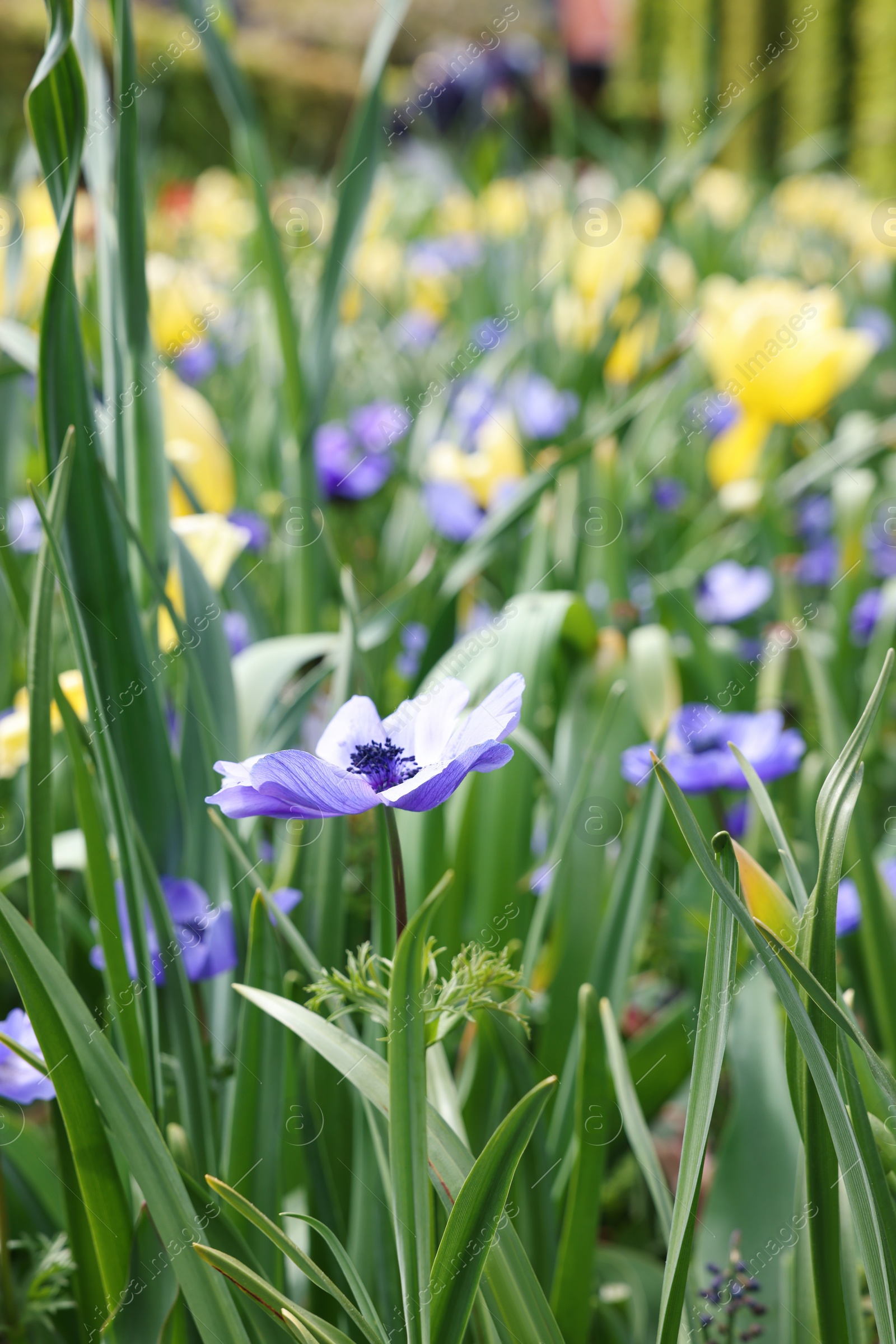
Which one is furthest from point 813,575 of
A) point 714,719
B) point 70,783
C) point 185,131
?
point 185,131

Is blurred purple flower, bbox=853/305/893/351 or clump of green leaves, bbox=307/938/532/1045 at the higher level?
blurred purple flower, bbox=853/305/893/351

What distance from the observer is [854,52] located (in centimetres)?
688

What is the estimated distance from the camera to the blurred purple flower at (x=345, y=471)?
4.54 ft

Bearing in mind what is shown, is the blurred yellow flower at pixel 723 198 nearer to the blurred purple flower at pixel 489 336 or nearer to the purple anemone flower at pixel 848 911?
the blurred purple flower at pixel 489 336

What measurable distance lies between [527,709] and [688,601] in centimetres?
27

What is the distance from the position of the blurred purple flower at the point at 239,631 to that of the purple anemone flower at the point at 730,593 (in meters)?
0.53

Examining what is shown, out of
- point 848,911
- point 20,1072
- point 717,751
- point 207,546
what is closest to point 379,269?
point 207,546

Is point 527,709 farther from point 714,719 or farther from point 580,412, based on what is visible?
point 580,412

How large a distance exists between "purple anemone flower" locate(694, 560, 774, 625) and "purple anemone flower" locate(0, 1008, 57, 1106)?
835 millimetres

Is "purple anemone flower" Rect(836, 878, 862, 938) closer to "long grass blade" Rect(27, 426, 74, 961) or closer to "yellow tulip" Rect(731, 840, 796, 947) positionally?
"yellow tulip" Rect(731, 840, 796, 947)

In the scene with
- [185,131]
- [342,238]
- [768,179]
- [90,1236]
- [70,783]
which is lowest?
[90,1236]

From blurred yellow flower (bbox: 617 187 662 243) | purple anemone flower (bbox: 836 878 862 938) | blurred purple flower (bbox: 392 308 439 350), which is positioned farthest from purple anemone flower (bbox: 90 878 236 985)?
blurred yellow flower (bbox: 617 187 662 243)

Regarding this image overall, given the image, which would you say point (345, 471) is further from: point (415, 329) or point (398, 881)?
point (398, 881)

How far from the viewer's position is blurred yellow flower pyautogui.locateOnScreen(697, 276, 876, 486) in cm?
136
